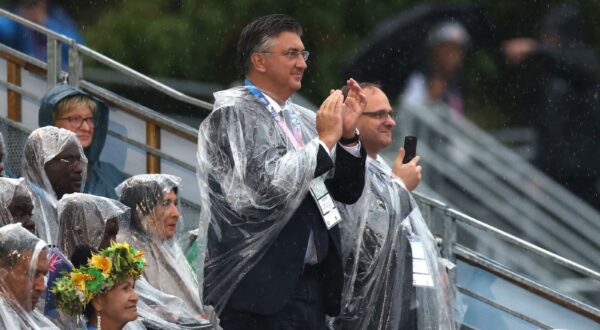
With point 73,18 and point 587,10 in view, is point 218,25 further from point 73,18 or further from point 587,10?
point 587,10

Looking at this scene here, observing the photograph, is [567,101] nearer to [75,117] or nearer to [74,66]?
[74,66]

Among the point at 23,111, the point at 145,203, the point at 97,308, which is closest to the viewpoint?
the point at 97,308

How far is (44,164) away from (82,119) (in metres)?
1.08

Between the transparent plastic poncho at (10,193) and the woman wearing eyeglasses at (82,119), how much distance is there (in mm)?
1786

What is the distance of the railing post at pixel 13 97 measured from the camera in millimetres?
9766

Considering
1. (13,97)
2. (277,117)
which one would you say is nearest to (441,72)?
(13,97)

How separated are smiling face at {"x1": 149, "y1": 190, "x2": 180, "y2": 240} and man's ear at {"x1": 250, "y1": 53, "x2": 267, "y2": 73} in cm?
126

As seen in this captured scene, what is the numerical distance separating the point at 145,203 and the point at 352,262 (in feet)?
3.78

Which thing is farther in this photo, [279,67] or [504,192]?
[504,192]

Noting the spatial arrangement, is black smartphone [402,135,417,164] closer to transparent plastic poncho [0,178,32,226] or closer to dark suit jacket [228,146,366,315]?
dark suit jacket [228,146,366,315]

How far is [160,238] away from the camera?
316 inches

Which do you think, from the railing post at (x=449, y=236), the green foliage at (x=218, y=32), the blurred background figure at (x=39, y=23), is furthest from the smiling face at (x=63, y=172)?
the green foliage at (x=218, y=32)

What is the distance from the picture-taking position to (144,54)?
38.1 ft

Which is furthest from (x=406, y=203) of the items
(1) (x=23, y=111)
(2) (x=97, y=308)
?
(1) (x=23, y=111)
